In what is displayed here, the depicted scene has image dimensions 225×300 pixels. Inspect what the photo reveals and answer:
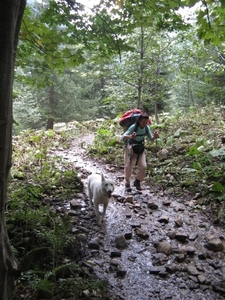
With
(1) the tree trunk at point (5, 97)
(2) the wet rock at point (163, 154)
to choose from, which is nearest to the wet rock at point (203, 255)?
(1) the tree trunk at point (5, 97)

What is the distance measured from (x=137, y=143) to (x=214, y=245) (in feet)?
Result: 10.8

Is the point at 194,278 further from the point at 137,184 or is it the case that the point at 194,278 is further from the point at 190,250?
the point at 137,184

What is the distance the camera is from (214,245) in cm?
470

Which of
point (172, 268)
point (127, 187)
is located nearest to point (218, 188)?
point (127, 187)

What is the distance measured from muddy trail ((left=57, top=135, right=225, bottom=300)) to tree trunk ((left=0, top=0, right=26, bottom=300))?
1643 millimetres

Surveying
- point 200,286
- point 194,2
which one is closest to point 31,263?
point 200,286

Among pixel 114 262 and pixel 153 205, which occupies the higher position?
pixel 153 205

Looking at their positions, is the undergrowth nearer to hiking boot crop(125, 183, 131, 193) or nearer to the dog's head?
the dog's head

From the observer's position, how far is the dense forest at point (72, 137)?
106 inches

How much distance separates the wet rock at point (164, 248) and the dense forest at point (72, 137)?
1407mm

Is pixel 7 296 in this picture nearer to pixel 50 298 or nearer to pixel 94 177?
pixel 50 298

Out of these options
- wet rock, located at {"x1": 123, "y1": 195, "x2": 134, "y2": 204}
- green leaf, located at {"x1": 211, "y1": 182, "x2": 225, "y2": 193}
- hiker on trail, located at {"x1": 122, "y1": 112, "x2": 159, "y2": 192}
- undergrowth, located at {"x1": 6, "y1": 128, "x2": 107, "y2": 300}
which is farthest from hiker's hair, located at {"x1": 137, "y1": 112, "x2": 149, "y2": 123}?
undergrowth, located at {"x1": 6, "y1": 128, "x2": 107, "y2": 300}

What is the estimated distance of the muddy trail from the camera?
3752mm

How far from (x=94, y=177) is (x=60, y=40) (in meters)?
3.14
